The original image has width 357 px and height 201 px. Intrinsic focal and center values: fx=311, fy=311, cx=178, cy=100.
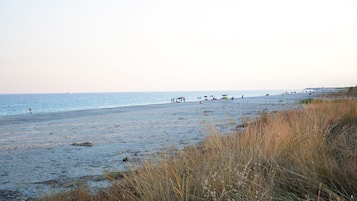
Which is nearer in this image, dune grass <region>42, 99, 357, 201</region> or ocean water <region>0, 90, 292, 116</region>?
dune grass <region>42, 99, 357, 201</region>

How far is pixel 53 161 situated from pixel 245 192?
4125 millimetres

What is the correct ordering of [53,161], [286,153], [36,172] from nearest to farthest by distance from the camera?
[286,153]
[36,172]
[53,161]

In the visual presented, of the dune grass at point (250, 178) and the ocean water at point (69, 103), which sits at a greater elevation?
the dune grass at point (250, 178)

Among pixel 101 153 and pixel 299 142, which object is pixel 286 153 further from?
pixel 101 153

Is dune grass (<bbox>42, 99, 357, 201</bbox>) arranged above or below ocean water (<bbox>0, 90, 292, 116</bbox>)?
above

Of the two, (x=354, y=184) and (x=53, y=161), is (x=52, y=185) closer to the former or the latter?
(x=53, y=161)

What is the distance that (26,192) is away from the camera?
3.66 meters

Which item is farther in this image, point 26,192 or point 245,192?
point 26,192

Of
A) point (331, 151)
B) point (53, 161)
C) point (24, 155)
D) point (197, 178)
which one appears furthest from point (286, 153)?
point (24, 155)

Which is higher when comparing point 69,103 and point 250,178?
point 250,178

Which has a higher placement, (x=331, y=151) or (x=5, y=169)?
(x=331, y=151)

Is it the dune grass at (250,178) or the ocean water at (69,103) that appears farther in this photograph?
the ocean water at (69,103)

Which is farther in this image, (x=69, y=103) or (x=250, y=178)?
(x=69, y=103)

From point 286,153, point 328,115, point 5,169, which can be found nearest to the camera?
point 286,153
